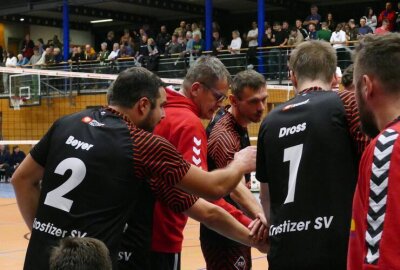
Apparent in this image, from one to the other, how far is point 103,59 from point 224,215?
24.3 meters

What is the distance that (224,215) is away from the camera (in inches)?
153

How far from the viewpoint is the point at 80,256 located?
282cm

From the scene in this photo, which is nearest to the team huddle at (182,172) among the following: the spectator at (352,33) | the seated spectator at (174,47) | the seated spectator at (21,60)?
the spectator at (352,33)

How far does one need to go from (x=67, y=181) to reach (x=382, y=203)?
164 centimetres

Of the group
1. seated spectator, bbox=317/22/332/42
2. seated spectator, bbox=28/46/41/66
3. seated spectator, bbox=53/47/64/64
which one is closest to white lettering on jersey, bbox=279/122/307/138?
seated spectator, bbox=317/22/332/42

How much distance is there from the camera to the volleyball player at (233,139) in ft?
15.4

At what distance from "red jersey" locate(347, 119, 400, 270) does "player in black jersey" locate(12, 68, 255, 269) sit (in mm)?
1232

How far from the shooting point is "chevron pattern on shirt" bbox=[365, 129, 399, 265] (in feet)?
7.33

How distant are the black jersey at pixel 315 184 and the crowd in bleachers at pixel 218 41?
16713mm

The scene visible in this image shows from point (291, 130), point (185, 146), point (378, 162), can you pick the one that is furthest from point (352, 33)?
point (378, 162)

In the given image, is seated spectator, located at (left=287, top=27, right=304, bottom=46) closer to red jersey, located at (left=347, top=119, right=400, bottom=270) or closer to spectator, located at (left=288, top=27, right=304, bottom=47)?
spectator, located at (left=288, top=27, right=304, bottom=47)

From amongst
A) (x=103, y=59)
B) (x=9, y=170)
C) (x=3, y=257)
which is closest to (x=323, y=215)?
(x=3, y=257)

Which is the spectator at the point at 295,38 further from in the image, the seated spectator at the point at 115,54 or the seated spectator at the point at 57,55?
the seated spectator at the point at 57,55

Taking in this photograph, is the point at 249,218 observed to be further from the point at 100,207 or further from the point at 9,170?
the point at 9,170
